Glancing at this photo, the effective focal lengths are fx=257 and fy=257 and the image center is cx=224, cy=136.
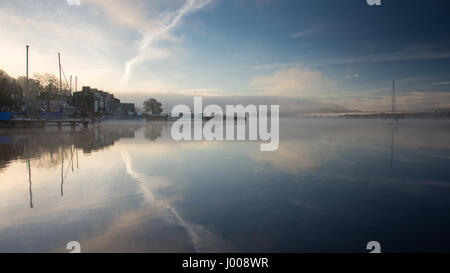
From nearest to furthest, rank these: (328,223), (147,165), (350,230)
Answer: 1. (350,230)
2. (328,223)
3. (147,165)

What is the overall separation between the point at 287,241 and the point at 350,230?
156 cm

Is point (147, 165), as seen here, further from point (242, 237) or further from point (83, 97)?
point (83, 97)

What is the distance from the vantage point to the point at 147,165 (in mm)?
12859

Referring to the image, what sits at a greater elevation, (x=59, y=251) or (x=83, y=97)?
(x=83, y=97)
